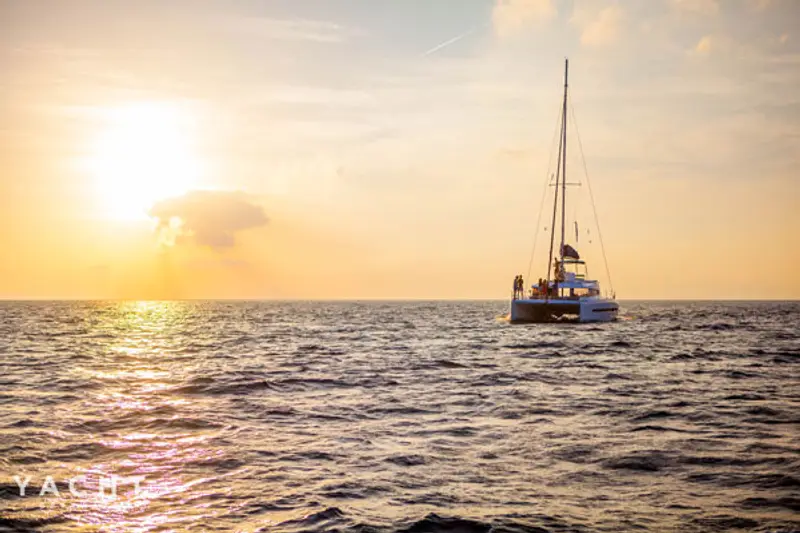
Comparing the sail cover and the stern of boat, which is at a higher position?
the sail cover

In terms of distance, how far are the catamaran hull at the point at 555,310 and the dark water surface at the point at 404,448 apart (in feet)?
113

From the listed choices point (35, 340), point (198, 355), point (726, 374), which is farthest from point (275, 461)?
point (35, 340)

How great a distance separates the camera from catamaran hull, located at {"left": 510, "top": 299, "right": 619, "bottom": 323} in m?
63.2

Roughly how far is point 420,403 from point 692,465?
8.48 meters

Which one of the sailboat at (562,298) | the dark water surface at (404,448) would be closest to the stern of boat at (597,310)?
the sailboat at (562,298)

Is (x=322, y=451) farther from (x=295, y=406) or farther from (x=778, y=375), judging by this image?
(x=778, y=375)

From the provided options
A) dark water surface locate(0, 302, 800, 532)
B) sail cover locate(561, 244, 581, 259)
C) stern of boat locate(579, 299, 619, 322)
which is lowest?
dark water surface locate(0, 302, 800, 532)

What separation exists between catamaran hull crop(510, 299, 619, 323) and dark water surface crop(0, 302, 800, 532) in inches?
1353

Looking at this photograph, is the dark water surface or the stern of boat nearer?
the dark water surface

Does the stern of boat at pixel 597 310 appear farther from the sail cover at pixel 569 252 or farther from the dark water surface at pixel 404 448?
the dark water surface at pixel 404 448

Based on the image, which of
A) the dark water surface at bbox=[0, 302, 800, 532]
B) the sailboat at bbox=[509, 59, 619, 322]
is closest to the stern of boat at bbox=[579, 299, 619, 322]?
the sailboat at bbox=[509, 59, 619, 322]

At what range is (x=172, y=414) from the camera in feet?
57.5

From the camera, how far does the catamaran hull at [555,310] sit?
63156 millimetres

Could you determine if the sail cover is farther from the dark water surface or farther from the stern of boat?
the dark water surface
